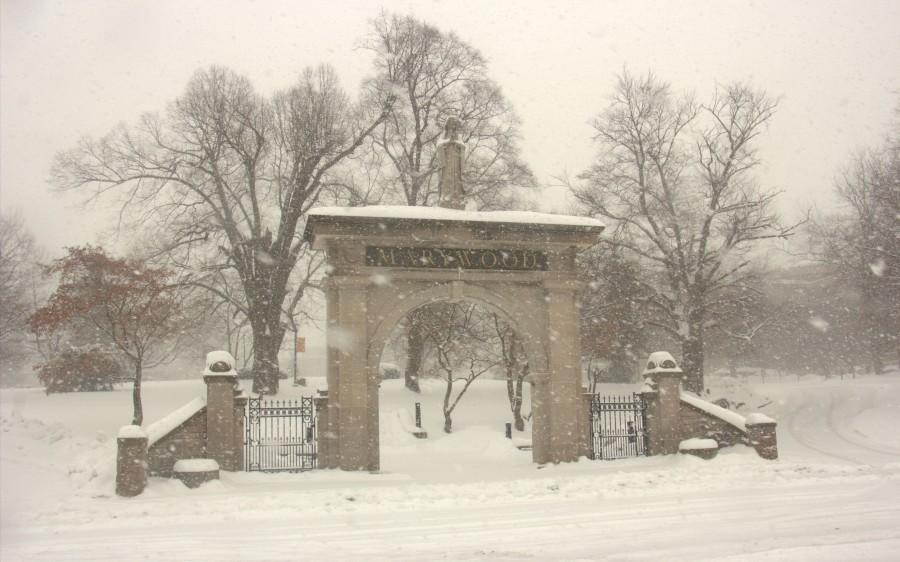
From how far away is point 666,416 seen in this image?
15992 millimetres

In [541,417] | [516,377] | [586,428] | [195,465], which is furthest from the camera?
[516,377]

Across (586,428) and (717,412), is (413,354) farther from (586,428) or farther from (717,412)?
(717,412)

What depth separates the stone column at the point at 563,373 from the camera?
49.7 feet

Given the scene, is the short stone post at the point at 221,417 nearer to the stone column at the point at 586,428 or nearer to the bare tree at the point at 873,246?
the stone column at the point at 586,428

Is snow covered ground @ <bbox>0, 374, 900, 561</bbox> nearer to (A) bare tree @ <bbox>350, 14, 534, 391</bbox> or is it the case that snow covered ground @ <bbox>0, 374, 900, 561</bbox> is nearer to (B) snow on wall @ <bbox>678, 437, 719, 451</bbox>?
(B) snow on wall @ <bbox>678, 437, 719, 451</bbox>

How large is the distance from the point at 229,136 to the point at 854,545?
85.0ft

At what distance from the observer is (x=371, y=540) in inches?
345

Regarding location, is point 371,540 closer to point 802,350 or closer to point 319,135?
point 319,135

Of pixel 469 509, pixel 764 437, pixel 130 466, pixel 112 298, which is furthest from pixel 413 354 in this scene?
pixel 469 509

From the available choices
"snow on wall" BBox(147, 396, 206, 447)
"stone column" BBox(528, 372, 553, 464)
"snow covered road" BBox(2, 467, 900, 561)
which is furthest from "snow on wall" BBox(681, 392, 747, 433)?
"snow on wall" BBox(147, 396, 206, 447)

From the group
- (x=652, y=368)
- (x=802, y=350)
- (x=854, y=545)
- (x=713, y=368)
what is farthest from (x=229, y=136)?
(x=713, y=368)

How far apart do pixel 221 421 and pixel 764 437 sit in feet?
37.3

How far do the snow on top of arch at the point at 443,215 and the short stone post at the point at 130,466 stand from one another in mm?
5228

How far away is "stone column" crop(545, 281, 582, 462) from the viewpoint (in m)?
15.2
